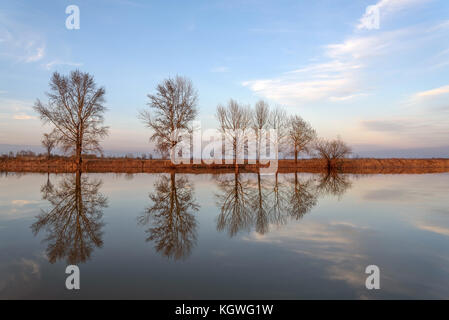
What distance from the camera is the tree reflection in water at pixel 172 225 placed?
4.62 metres

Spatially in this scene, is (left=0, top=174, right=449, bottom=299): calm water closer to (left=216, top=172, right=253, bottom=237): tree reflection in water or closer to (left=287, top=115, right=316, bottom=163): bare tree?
(left=216, top=172, right=253, bottom=237): tree reflection in water

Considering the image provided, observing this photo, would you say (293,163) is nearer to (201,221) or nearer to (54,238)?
(201,221)

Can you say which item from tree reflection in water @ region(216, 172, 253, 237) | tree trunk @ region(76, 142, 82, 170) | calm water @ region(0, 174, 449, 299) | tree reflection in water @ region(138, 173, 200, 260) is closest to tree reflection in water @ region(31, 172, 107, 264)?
calm water @ region(0, 174, 449, 299)

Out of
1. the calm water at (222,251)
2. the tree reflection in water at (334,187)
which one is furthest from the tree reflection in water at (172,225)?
the tree reflection in water at (334,187)

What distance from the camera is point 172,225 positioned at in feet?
20.4

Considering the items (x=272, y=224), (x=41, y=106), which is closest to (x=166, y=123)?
(x=41, y=106)

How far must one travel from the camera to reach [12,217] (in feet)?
23.2

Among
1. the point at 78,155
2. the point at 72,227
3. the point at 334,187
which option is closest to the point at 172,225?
the point at 72,227

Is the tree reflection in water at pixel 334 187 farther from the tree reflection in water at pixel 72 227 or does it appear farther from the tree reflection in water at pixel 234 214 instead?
the tree reflection in water at pixel 72 227

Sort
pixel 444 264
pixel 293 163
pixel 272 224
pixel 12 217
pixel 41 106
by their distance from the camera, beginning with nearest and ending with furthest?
pixel 444 264 → pixel 272 224 → pixel 12 217 → pixel 41 106 → pixel 293 163

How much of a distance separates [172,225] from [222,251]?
A: 84.0 inches

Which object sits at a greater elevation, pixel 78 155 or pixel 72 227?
pixel 78 155

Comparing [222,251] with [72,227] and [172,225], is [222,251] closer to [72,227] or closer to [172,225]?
[172,225]
